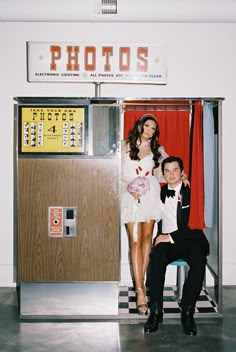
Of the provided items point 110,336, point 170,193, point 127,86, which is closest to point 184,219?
point 170,193

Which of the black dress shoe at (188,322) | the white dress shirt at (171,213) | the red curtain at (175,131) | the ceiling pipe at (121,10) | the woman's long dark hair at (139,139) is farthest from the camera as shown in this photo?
the red curtain at (175,131)

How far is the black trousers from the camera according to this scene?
11.1ft

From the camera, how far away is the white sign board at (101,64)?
4117mm

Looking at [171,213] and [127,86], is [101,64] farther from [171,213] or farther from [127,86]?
[171,213]

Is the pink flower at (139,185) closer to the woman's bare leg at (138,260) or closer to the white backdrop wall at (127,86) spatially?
the woman's bare leg at (138,260)

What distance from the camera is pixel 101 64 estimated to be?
13.8ft

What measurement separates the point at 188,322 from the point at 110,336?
61 cm

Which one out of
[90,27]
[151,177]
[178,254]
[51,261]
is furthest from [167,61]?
[51,261]

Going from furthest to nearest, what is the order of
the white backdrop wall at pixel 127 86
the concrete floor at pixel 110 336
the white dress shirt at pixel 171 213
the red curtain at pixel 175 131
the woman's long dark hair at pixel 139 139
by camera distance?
the white backdrop wall at pixel 127 86 → the red curtain at pixel 175 131 → the woman's long dark hair at pixel 139 139 → the white dress shirt at pixel 171 213 → the concrete floor at pixel 110 336

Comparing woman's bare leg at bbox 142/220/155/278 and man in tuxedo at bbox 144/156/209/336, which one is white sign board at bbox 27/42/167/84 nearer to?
man in tuxedo at bbox 144/156/209/336

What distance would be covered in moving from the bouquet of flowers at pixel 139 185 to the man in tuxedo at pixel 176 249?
0.15 metres

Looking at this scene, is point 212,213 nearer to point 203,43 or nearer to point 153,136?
point 153,136

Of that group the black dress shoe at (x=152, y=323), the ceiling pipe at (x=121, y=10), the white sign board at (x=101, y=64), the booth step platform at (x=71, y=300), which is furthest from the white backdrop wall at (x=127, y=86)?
the black dress shoe at (x=152, y=323)

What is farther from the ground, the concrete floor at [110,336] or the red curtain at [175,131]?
the red curtain at [175,131]
